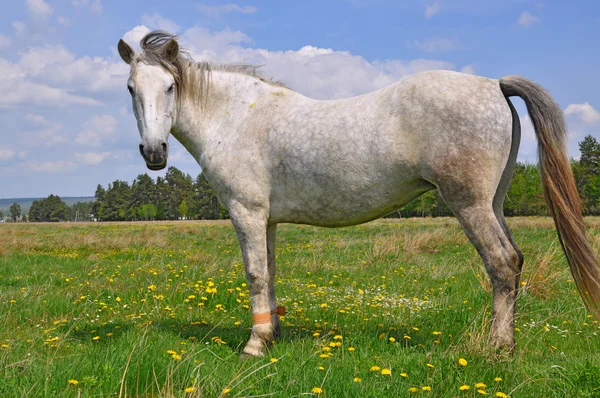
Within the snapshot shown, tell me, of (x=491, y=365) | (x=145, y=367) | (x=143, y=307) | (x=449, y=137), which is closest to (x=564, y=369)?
(x=491, y=365)

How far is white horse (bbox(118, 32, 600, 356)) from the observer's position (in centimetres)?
402

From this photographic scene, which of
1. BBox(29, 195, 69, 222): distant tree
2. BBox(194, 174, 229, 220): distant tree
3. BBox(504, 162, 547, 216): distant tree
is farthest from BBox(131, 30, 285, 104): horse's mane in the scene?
BBox(29, 195, 69, 222): distant tree

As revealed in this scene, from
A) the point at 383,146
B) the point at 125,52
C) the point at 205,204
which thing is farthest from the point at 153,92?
the point at 205,204

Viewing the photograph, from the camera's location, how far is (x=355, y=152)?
4250 mm

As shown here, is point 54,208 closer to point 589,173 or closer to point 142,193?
point 142,193

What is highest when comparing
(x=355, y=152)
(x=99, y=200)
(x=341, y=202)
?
(x=99, y=200)

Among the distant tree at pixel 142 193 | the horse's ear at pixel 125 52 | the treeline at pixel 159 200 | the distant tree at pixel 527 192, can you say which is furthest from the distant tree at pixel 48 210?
the horse's ear at pixel 125 52

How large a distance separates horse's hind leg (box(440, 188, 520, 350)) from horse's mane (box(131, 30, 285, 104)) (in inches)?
102

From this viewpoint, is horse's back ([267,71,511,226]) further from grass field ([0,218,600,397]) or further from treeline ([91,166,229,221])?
treeline ([91,166,229,221])

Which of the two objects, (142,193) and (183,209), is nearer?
(183,209)

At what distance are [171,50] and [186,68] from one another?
0.31m

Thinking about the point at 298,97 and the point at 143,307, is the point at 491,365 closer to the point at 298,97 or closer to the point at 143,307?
the point at 298,97

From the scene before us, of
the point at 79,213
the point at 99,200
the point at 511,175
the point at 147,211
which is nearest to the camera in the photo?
the point at 511,175

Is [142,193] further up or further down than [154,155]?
further up
